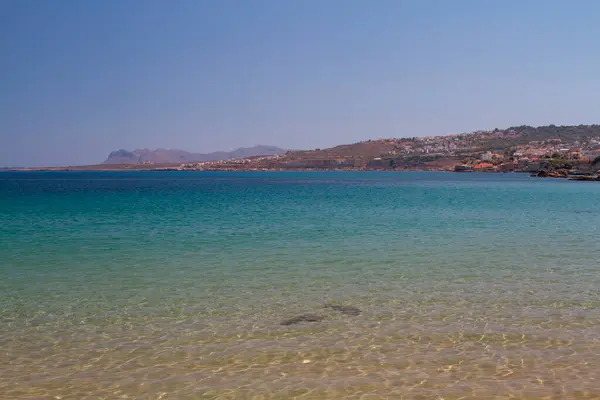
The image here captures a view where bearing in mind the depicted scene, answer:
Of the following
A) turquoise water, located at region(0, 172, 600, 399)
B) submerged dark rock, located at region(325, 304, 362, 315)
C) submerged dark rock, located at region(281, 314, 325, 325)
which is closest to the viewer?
turquoise water, located at region(0, 172, 600, 399)

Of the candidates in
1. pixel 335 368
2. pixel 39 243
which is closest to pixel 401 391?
pixel 335 368

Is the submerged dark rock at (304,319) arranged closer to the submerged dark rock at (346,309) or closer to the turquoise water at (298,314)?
the turquoise water at (298,314)

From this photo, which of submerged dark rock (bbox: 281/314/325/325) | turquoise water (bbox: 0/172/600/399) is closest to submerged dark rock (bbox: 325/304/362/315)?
turquoise water (bbox: 0/172/600/399)

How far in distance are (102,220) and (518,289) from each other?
24.3 m

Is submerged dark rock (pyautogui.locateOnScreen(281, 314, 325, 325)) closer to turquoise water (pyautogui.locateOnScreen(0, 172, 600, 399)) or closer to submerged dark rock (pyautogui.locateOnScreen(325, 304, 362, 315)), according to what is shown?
turquoise water (pyautogui.locateOnScreen(0, 172, 600, 399))

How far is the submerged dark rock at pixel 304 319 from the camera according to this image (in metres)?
10.2

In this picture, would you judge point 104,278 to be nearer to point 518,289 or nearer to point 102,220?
point 518,289

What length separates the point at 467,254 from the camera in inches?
704

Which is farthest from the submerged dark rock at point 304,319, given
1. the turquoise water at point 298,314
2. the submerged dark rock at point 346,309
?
the submerged dark rock at point 346,309

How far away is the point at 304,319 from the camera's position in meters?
10.4

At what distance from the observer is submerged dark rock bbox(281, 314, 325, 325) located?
1023 centimetres

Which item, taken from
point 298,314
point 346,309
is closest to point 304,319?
point 298,314

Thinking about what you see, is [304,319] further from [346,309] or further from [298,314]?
[346,309]

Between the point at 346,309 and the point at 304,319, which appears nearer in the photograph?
the point at 304,319
